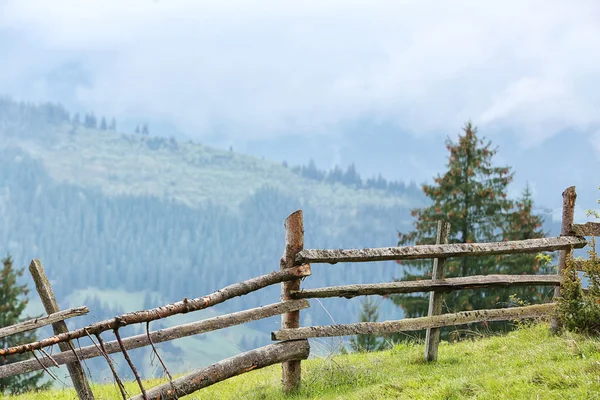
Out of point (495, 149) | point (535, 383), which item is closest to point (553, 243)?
point (535, 383)

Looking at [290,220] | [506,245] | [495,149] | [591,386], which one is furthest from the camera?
[495,149]

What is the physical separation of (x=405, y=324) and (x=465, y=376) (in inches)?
53.8

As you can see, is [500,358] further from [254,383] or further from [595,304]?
[254,383]

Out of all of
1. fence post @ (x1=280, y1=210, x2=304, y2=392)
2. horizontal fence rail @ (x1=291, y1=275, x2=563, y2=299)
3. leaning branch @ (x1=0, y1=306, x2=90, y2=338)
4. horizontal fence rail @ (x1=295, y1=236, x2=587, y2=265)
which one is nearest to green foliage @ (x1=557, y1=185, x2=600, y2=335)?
horizontal fence rail @ (x1=295, y1=236, x2=587, y2=265)

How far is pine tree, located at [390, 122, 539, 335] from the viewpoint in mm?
26406

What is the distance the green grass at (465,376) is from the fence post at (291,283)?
0.17 meters

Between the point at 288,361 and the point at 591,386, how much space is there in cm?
344

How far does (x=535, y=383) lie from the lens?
627cm

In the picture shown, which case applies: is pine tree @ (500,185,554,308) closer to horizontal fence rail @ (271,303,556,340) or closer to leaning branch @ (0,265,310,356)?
horizontal fence rail @ (271,303,556,340)

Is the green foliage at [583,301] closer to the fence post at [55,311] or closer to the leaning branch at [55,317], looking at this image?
the leaning branch at [55,317]

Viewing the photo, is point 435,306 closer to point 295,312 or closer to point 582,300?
point 582,300

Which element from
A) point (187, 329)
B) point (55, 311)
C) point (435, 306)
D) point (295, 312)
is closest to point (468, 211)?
point (435, 306)

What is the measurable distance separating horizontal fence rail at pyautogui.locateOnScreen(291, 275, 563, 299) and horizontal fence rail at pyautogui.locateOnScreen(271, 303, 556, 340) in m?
0.36

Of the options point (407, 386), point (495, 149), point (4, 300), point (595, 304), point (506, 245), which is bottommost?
point (4, 300)
